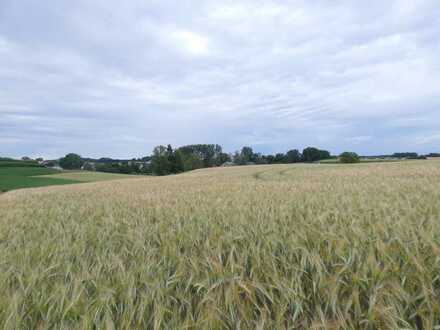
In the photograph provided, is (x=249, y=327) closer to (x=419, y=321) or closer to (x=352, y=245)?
(x=419, y=321)

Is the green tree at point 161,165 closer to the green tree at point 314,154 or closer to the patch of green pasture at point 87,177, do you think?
the patch of green pasture at point 87,177

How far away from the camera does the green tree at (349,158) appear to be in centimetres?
4584

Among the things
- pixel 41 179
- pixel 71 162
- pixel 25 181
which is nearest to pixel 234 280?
pixel 25 181

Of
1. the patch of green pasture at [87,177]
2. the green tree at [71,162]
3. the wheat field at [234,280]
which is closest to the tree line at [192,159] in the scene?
the green tree at [71,162]

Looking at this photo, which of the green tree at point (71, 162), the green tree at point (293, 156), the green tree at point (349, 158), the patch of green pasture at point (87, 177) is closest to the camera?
the patch of green pasture at point (87, 177)

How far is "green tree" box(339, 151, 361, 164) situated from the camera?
4584 cm

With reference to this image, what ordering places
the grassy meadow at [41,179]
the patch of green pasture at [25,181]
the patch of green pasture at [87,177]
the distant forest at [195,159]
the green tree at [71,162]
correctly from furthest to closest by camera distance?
the green tree at [71,162] < the distant forest at [195,159] < the patch of green pasture at [87,177] < the grassy meadow at [41,179] < the patch of green pasture at [25,181]

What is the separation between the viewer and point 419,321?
1.08 metres

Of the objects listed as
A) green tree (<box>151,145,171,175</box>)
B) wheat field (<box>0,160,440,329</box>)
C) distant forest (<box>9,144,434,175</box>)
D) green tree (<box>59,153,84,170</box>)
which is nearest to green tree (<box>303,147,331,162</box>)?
distant forest (<box>9,144,434,175</box>)

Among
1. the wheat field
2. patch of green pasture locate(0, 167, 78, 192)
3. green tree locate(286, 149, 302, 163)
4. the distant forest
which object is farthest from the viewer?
green tree locate(286, 149, 302, 163)

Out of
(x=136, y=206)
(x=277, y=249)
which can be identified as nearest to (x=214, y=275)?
(x=277, y=249)

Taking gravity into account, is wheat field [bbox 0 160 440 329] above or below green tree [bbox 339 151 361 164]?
below

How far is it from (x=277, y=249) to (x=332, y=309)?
26.5 inches

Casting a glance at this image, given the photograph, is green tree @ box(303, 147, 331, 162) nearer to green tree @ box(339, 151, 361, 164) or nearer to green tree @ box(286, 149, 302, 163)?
green tree @ box(286, 149, 302, 163)
